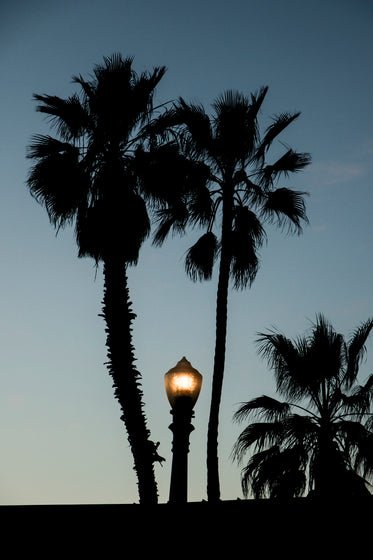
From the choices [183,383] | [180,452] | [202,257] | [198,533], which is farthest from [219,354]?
[198,533]

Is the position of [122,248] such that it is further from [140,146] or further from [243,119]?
[243,119]

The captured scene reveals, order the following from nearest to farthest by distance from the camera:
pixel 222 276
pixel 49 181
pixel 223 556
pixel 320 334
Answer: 1. pixel 223 556
2. pixel 49 181
3. pixel 320 334
4. pixel 222 276

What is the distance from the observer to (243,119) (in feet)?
58.4

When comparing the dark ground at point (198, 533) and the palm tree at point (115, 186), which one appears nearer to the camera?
the dark ground at point (198, 533)

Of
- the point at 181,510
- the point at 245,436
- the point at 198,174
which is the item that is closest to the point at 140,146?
the point at 198,174

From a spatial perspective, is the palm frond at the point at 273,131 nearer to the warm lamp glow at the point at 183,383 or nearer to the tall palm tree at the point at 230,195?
the tall palm tree at the point at 230,195

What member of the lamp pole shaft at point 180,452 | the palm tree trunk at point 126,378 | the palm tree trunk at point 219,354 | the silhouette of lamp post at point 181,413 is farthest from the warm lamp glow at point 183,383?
the palm tree trunk at point 219,354

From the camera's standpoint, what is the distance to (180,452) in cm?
826

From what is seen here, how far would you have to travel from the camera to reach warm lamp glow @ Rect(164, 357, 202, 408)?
8625 millimetres

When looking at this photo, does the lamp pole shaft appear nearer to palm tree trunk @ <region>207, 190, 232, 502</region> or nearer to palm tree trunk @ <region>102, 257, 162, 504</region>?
palm tree trunk @ <region>102, 257, 162, 504</region>

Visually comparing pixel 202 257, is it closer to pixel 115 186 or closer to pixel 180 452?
pixel 115 186

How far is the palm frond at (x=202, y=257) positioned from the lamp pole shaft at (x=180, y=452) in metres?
9.19

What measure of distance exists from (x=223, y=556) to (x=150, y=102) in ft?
36.8

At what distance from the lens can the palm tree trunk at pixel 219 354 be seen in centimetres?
1576
